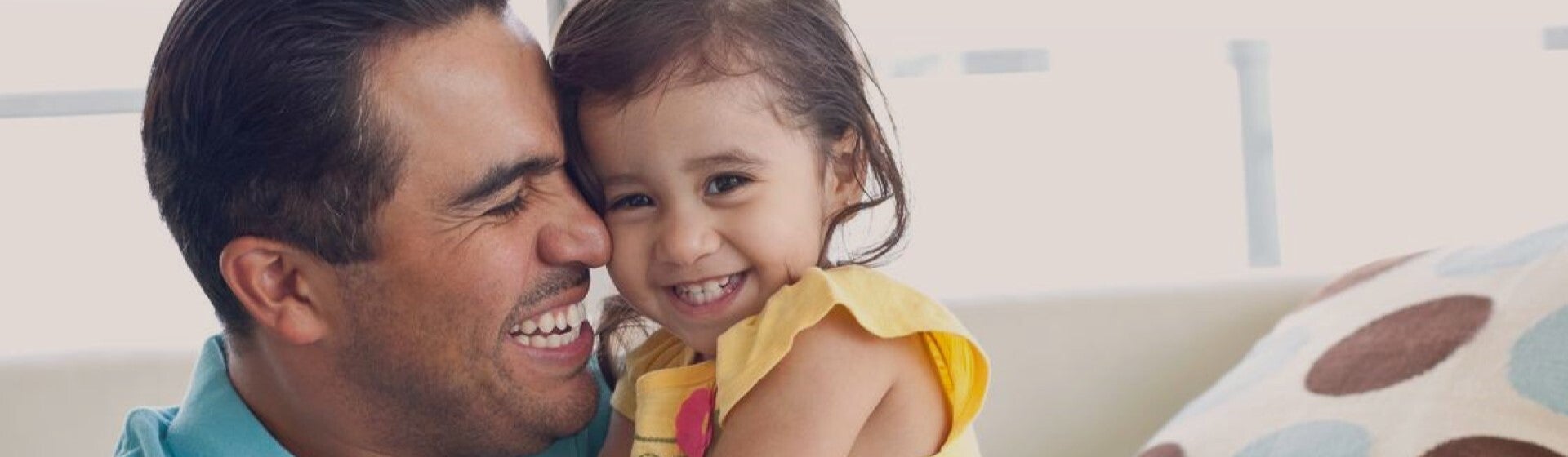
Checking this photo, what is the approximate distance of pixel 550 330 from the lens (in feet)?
5.33

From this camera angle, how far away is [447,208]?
1601mm

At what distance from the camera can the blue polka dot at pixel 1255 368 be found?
198 centimetres

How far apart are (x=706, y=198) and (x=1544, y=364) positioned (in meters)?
0.75

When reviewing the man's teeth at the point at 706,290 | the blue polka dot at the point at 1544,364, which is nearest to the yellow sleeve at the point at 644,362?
the man's teeth at the point at 706,290

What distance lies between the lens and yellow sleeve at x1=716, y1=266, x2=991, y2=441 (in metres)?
1.37

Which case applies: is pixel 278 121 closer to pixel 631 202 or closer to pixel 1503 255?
pixel 631 202

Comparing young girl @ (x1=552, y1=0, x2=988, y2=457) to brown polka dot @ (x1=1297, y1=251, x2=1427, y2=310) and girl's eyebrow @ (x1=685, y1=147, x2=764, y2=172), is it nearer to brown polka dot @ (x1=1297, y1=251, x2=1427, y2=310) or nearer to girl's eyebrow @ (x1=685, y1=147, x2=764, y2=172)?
girl's eyebrow @ (x1=685, y1=147, x2=764, y2=172)

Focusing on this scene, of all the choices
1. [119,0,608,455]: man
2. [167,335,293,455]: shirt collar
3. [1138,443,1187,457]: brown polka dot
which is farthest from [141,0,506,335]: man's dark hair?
[1138,443,1187,457]: brown polka dot

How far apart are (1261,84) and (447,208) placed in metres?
2.36

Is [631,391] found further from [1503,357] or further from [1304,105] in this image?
[1304,105]

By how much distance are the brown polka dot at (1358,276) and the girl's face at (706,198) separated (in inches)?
32.5

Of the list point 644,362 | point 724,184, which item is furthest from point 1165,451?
point 724,184

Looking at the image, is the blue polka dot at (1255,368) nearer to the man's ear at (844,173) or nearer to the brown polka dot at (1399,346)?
the brown polka dot at (1399,346)

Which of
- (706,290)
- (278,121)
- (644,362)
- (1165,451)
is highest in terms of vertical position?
(278,121)
